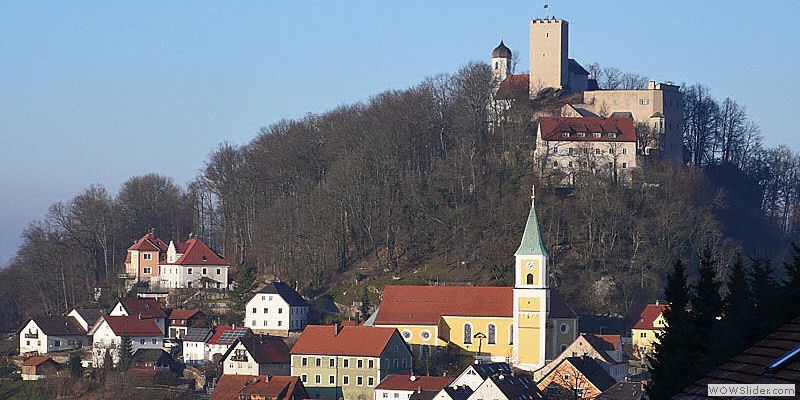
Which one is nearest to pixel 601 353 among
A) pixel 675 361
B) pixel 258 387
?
pixel 258 387

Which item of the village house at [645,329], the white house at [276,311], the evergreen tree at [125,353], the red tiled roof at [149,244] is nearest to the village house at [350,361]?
the white house at [276,311]

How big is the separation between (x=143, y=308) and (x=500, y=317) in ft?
74.8

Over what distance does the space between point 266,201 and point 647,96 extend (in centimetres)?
2597

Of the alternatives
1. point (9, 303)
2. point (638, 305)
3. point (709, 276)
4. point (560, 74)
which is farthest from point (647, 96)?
point (709, 276)

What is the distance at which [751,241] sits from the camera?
85500mm

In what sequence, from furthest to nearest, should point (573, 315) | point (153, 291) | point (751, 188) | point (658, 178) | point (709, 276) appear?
point (751, 188)
point (153, 291)
point (658, 178)
point (573, 315)
point (709, 276)

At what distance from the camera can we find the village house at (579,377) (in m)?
54.0

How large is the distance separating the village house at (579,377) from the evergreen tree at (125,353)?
23.8 meters

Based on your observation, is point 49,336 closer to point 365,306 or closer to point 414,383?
point 365,306

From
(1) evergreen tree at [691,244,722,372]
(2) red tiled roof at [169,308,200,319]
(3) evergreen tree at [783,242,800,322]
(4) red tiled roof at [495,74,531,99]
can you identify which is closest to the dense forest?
(4) red tiled roof at [495,74,531,99]

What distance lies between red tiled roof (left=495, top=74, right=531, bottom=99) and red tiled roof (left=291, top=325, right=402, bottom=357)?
26.4 meters

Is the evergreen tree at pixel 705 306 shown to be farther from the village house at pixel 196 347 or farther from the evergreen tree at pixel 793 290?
the village house at pixel 196 347

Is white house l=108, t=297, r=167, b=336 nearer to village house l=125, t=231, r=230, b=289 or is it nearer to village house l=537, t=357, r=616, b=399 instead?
village house l=125, t=231, r=230, b=289

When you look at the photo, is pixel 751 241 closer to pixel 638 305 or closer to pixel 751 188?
pixel 751 188
